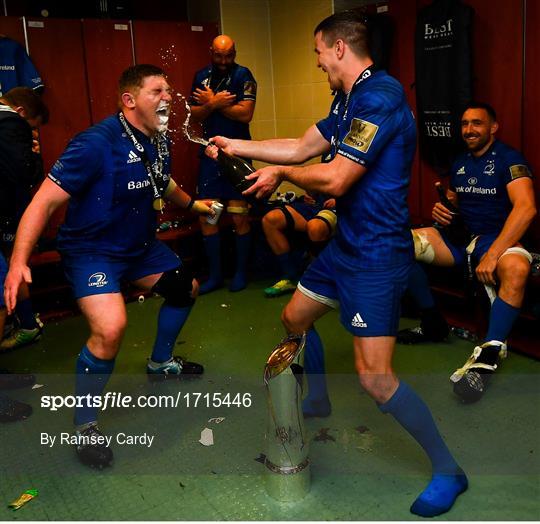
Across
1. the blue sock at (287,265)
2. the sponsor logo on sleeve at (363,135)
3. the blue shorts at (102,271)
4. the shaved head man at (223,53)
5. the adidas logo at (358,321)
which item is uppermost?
the shaved head man at (223,53)

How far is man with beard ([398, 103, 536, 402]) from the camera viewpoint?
10.5 ft

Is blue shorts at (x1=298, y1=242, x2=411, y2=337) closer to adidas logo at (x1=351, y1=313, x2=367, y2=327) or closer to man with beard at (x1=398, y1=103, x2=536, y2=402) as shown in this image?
adidas logo at (x1=351, y1=313, x2=367, y2=327)

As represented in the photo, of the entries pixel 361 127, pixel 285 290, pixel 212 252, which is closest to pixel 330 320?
pixel 285 290

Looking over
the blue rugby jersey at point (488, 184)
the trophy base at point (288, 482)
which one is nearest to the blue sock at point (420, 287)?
the blue rugby jersey at point (488, 184)

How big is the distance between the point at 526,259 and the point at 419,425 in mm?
1366

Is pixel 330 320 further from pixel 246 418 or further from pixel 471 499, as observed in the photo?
pixel 471 499

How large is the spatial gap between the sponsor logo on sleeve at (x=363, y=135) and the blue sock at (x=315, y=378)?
2.98ft

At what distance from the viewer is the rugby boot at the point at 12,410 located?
10.0ft

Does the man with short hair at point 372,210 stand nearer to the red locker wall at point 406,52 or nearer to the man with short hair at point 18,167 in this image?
the man with short hair at point 18,167

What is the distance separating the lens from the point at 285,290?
189 inches

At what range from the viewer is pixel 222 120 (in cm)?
494

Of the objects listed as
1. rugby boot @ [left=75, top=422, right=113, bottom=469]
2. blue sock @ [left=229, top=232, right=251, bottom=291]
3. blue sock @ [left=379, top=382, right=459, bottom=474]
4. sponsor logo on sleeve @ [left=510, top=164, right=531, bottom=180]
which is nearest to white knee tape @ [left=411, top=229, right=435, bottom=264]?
sponsor logo on sleeve @ [left=510, top=164, right=531, bottom=180]

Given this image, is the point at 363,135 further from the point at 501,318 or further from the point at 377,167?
the point at 501,318

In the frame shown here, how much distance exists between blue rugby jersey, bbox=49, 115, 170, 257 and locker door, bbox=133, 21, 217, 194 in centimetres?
244
